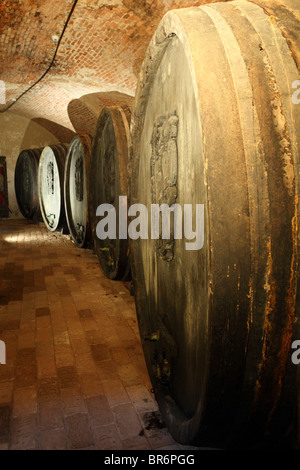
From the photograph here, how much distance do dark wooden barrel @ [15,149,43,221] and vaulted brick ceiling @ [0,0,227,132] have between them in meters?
1.77

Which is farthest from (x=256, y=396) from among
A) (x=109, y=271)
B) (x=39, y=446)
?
(x=109, y=271)

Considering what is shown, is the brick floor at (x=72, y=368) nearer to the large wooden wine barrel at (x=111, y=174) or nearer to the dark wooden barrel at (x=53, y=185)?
the large wooden wine barrel at (x=111, y=174)

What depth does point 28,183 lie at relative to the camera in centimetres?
947

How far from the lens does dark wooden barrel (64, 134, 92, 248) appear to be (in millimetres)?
4797

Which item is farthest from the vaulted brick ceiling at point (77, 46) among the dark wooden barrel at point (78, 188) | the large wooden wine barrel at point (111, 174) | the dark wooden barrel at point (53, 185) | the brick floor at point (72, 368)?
the brick floor at point (72, 368)

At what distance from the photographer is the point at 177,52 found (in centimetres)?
144

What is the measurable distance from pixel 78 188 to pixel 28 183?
4.83 m

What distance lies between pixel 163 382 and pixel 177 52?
1.53 meters

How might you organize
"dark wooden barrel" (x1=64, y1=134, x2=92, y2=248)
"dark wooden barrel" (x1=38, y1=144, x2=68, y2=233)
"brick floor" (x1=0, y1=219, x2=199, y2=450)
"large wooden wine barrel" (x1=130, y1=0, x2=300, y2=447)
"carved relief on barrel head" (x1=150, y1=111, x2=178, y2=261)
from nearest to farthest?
"large wooden wine barrel" (x1=130, y1=0, x2=300, y2=447), "carved relief on barrel head" (x1=150, y1=111, x2=178, y2=261), "brick floor" (x1=0, y1=219, x2=199, y2=450), "dark wooden barrel" (x1=64, y1=134, x2=92, y2=248), "dark wooden barrel" (x1=38, y1=144, x2=68, y2=233)

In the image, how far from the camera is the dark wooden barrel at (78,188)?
15.7 feet

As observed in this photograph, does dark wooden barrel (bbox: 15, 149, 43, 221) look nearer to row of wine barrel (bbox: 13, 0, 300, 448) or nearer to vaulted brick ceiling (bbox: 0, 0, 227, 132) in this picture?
vaulted brick ceiling (bbox: 0, 0, 227, 132)

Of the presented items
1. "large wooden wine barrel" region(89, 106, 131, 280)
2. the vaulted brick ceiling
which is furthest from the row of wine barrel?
the vaulted brick ceiling

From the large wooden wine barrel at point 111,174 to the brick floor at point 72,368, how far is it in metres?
0.44

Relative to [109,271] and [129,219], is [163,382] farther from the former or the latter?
[109,271]
